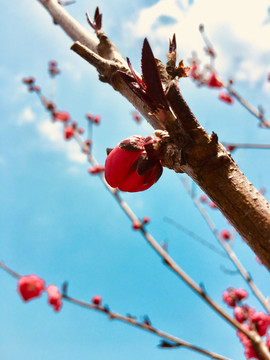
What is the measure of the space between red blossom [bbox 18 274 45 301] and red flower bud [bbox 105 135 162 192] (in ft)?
11.1

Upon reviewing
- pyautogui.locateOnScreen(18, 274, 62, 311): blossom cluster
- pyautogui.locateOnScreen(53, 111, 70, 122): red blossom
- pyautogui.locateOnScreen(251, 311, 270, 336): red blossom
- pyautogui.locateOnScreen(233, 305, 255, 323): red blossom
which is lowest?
pyautogui.locateOnScreen(251, 311, 270, 336): red blossom

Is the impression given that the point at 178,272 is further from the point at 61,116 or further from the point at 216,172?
the point at 61,116

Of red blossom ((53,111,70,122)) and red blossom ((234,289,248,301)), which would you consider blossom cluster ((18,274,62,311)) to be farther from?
red blossom ((53,111,70,122))

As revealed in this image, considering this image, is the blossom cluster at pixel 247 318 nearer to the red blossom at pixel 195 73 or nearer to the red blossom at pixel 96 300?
the red blossom at pixel 96 300

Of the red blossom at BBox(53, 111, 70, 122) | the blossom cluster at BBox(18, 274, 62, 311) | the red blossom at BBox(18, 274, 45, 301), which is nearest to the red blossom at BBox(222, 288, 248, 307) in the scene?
the blossom cluster at BBox(18, 274, 62, 311)

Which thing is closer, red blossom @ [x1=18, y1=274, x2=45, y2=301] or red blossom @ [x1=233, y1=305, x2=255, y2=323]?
red blossom @ [x1=233, y1=305, x2=255, y2=323]

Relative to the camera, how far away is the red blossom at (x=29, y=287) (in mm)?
3688

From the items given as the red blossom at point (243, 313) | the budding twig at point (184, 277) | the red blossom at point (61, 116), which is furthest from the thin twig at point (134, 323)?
the red blossom at point (61, 116)

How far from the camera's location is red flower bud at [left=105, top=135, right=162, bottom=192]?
82 centimetres

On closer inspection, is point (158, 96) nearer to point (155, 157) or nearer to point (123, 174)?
point (155, 157)

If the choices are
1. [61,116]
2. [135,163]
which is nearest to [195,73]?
[61,116]

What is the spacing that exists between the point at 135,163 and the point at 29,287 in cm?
350

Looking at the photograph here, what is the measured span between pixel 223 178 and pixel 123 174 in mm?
345

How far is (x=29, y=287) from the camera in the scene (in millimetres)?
3730
